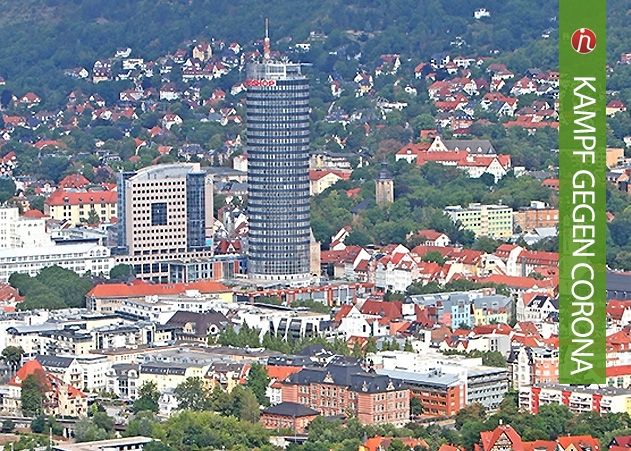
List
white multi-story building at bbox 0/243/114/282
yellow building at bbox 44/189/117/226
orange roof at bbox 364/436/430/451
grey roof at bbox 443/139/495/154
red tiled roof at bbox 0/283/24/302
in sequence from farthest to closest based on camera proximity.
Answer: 1. grey roof at bbox 443/139/495/154
2. yellow building at bbox 44/189/117/226
3. white multi-story building at bbox 0/243/114/282
4. red tiled roof at bbox 0/283/24/302
5. orange roof at bbox 364/436/430/451

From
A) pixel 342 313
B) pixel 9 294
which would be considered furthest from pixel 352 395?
pixel 9 294

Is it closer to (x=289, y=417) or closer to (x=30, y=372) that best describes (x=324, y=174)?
(x=30, y=372)

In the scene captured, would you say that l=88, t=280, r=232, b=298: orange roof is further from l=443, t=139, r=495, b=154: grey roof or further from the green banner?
the green banner

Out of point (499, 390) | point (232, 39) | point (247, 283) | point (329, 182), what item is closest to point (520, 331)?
point (499, 390)

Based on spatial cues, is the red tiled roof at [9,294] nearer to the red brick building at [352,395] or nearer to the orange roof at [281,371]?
the orange roof at [281,371]

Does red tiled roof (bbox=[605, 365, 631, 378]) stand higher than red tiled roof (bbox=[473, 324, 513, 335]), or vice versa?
red tiled roof (bbox=[473, 324, 513, 335])

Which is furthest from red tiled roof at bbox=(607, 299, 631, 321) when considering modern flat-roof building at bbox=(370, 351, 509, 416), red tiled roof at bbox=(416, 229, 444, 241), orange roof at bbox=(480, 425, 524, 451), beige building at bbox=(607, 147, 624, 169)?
beige building at bbox=(607, 147, 624, 169)
